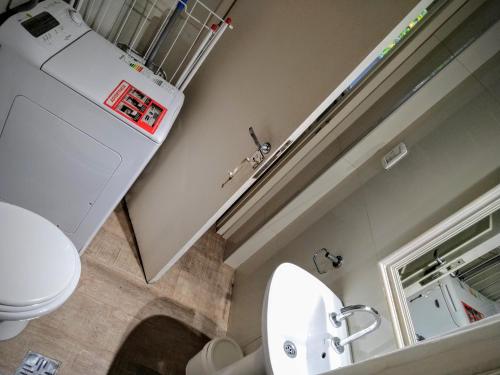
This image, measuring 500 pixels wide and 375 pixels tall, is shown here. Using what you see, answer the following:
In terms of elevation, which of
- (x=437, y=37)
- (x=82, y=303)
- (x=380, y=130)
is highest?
(x=437, y=37)

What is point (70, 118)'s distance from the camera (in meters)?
1.31

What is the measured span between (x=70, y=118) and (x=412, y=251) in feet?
5.09

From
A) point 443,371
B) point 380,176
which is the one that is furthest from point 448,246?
point 443,371

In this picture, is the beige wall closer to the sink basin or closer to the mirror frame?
the sink basin

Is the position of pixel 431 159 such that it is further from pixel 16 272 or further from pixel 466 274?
pixel 16 272

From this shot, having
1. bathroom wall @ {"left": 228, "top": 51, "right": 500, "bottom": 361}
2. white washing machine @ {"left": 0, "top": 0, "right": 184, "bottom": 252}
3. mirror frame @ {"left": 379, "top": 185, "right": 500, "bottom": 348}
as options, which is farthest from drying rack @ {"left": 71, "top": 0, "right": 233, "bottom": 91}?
mirror frame @ {"left": 379, "top": 185, "right": 500, "bottom": 348}

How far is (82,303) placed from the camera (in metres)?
1.56

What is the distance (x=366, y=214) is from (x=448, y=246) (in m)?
0.43

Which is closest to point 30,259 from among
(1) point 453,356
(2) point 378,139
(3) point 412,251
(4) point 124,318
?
(4) point 124,318

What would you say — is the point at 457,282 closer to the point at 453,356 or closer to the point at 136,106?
the point at 453,356

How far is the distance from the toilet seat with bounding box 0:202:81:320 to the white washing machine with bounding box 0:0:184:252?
30 centimetres

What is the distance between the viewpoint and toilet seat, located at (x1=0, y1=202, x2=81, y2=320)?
0.95 meters

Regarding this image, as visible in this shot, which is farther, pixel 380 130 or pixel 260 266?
pixel 260 266

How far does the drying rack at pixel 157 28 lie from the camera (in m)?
1.71
